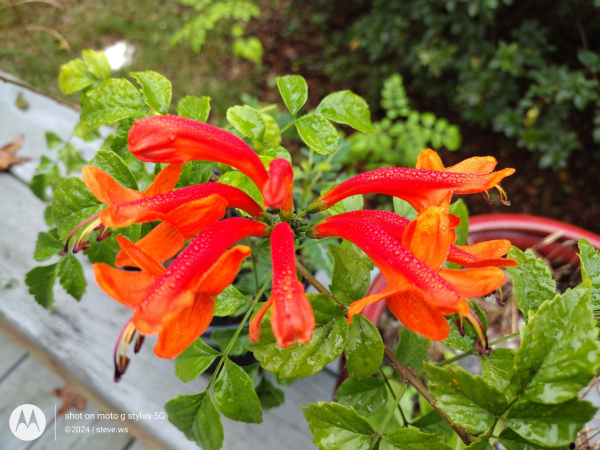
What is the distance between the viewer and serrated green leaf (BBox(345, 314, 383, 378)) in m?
0.55

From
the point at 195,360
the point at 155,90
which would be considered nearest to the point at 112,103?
the point at 155,90

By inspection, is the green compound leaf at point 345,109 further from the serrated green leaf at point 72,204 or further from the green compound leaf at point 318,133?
the serrated green leaf at point 72,204

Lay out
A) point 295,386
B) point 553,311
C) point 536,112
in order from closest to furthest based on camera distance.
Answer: point 553,311, point 295,386, point 536,112

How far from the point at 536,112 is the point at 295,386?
136cm

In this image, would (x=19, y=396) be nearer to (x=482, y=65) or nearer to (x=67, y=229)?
(x=67, y=229)

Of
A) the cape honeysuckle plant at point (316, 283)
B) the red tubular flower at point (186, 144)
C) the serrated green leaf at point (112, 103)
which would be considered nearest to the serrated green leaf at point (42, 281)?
the cape honeysuckle plant at point (316, 283)

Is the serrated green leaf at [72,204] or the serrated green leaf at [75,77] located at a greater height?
the serrated green leaf at [75,77]

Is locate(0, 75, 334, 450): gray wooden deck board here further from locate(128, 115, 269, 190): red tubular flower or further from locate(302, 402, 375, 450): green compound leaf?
locate(128, 115, 269, 190): red tubular flower

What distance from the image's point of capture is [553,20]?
1674 millimetres

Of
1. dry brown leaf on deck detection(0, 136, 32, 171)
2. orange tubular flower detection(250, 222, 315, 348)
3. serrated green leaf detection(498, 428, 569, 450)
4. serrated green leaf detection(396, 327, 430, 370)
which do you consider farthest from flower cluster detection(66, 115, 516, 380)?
dry brown leaf on deck detection(0, 136, 32, 171)

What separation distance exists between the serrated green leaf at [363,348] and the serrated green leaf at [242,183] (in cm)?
22

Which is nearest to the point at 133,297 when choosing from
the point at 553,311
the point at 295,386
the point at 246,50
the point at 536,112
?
the point at 553,311

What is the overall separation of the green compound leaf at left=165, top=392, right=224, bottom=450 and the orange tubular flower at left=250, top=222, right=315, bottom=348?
23 cm

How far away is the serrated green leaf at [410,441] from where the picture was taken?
50 centimetres
